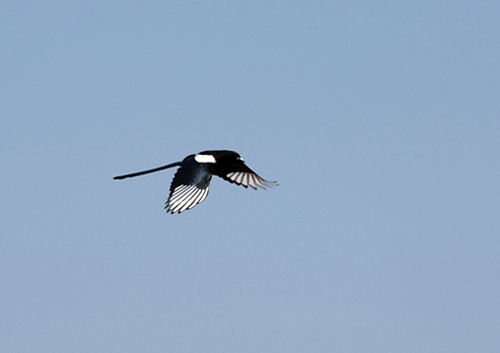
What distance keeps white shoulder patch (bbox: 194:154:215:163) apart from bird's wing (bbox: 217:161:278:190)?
24cm

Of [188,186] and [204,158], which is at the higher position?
[204,158]

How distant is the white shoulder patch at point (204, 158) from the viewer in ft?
55.5

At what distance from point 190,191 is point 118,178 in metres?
1.50

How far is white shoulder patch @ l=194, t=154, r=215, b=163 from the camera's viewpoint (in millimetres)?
16923

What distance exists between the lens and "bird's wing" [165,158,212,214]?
1590cm

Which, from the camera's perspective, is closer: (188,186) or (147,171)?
(188,186)

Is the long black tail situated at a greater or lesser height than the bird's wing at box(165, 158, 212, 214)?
greater

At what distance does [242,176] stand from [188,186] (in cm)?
117

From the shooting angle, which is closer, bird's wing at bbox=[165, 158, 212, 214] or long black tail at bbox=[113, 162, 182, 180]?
bird's wing at bbox=[165, 158, 212, 214]

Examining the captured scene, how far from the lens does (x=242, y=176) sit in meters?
17.2

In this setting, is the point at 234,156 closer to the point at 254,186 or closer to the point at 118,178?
the point at 254,186

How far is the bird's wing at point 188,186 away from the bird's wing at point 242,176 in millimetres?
496

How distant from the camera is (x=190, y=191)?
1625cm

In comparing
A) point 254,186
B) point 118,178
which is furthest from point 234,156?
point 118,178
